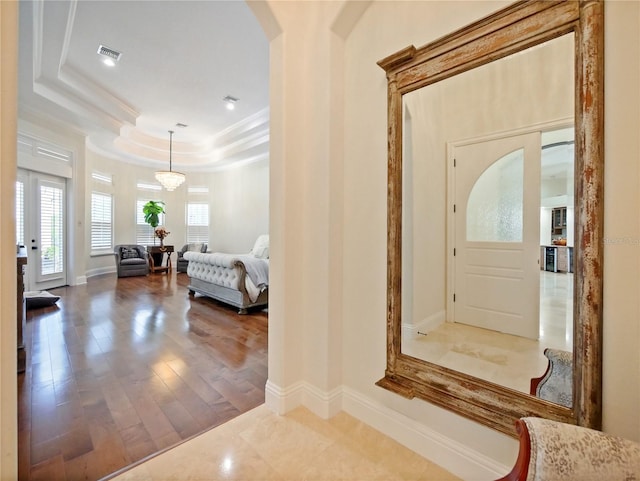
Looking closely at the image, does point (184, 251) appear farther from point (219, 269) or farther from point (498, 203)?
point (498, 203)

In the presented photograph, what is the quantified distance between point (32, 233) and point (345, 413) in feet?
21.6

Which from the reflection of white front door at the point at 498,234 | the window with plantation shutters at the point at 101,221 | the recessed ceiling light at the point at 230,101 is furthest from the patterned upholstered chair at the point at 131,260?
the reflection of white front door at the point at 498,234

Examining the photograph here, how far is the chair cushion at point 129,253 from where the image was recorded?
7395mm

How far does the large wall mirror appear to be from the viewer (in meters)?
1.11

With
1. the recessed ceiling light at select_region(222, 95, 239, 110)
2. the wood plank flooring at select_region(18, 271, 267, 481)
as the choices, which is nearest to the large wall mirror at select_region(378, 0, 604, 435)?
the wood plank flooring at select_region(18, 271, 267, 481)

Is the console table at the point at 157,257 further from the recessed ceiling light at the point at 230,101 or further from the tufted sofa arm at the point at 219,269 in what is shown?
the recessed ceiling light at the point at 230,101

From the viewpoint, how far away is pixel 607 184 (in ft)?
3.51

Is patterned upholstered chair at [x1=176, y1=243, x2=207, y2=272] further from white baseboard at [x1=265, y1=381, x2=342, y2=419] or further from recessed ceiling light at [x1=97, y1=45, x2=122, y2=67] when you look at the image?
white baseboard at [x1=265, y1=381, x2=342, y2=419]

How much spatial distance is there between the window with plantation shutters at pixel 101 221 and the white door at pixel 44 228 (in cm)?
134

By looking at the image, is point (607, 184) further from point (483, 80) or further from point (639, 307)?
point (483, 80)

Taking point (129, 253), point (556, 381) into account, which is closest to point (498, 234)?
point (556, 381)

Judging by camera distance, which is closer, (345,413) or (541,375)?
(541,375)

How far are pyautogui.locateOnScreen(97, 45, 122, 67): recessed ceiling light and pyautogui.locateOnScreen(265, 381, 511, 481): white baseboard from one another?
4651mm

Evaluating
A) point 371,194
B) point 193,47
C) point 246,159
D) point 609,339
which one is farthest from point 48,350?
point 246,159
